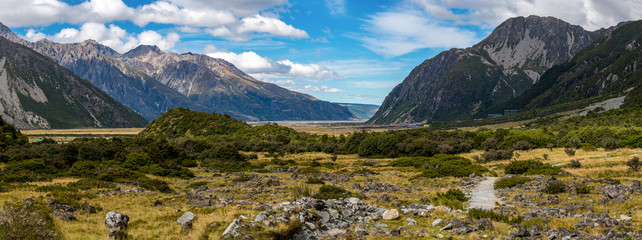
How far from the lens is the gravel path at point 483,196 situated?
24344 mm

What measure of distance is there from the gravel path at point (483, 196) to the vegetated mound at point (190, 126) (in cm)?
9700

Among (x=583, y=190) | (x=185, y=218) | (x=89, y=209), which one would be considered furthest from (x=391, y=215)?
(x=89, y=209)

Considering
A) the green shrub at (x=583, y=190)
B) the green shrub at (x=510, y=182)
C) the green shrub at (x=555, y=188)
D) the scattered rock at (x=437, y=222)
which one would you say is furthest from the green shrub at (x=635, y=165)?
the scattered rock at (x=437, y=222)

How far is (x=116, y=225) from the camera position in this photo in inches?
672

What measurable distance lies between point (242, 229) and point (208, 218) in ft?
8.81

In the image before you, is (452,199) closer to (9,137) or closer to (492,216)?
(492,216)

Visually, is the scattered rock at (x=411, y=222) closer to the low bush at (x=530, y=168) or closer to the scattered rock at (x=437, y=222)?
the scattered rock at (x=437, y=222)

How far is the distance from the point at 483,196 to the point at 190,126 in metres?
116

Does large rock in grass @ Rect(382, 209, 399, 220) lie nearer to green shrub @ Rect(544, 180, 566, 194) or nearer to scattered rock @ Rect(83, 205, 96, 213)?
green shrub @ Rect(544, 180, 566, 194)

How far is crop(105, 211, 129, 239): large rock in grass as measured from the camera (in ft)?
53.4

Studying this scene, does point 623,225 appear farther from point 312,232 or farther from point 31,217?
point 31,217

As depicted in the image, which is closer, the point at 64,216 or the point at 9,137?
the point at 64,216

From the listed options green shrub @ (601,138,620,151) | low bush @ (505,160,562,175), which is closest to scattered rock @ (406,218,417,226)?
low bush @ (505,160,562,175)

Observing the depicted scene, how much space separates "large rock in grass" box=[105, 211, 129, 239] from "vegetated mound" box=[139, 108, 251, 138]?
4148 inches
